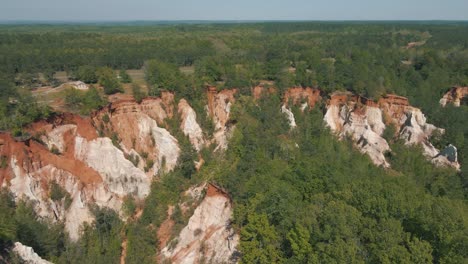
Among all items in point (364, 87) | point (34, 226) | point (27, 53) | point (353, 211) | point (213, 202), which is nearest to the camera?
point (353, 211)

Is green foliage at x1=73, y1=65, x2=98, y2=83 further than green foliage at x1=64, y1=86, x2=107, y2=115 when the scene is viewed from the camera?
Yes

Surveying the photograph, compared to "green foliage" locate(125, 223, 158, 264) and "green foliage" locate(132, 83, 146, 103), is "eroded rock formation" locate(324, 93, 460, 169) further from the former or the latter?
"green foliage" locate(125, 223, 158, 264)

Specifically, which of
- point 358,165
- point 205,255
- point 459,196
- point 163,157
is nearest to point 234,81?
point 163,157

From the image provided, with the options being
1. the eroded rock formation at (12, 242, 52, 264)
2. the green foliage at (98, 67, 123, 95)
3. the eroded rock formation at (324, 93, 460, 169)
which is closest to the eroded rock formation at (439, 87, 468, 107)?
the eroded rock formation at (324, 93, 460, 169)

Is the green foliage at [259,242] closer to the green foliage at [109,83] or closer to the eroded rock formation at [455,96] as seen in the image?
the green foliage at [109,83]

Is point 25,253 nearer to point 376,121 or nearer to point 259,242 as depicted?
point 259,242

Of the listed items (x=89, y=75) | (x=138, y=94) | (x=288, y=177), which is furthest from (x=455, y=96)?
(x=89, y=75)

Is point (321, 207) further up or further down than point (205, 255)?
further up

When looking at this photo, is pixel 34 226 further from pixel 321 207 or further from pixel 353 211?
pixel 353 211
